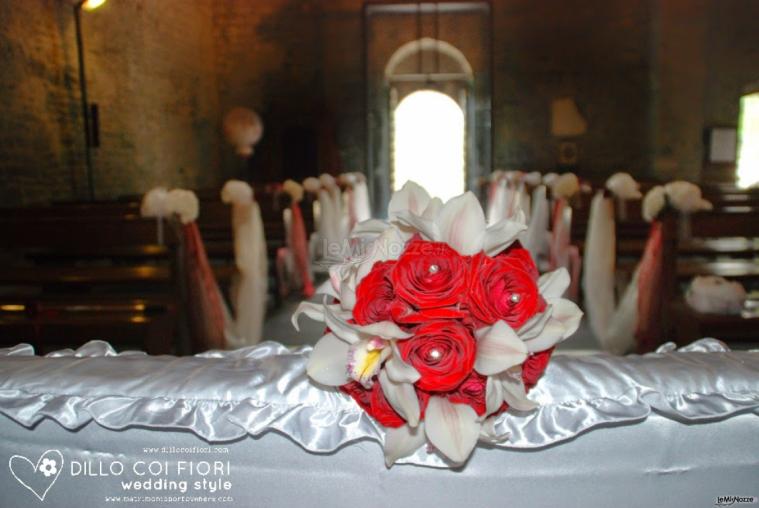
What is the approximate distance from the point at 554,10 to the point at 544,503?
6803 millimetres

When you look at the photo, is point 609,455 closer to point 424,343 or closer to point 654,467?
point 654,467

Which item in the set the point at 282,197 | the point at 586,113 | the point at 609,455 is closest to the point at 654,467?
the point at 609,455

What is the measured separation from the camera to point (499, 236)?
746 millimetres

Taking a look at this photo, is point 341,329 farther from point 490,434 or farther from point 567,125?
point 567,125

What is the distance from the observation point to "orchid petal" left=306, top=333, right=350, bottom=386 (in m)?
0.74

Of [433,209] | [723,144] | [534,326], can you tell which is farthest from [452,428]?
[723,144]

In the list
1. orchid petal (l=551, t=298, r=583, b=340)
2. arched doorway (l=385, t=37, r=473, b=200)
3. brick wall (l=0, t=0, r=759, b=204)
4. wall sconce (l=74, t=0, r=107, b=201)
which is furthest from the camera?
arched doorway (l=385, t=37, r=473, b=200)

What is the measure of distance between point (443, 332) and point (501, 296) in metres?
0.08

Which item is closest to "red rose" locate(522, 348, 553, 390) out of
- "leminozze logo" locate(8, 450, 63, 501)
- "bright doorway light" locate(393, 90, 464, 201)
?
"leminozze logo" locate(8, 450, 63, 501)

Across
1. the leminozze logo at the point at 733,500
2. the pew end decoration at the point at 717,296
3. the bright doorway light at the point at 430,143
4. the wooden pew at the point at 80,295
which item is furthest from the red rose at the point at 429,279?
the bright doorway light at the point at 430,143

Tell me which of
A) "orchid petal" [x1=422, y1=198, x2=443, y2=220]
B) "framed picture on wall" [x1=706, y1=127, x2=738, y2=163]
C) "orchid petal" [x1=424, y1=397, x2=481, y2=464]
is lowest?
"orchid petal" [x1=424, y1=397, x2=481, y2=464]

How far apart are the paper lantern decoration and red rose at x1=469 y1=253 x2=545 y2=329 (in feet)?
17.1

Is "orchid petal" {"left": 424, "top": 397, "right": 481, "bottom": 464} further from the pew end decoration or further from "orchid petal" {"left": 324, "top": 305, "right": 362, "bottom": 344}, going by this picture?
the pew end decoration

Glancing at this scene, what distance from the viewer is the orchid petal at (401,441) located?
71cm
